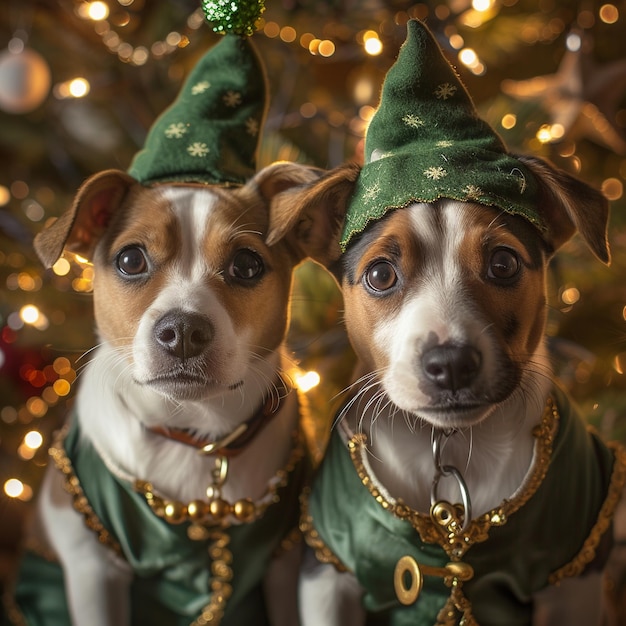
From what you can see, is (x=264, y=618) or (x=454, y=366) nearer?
(x=454, y=366)

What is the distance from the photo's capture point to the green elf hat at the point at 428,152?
1.11 meters

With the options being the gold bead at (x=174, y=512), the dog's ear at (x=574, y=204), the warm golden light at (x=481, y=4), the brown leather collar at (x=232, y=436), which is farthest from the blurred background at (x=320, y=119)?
the dog's ear at (x=574, y=204)

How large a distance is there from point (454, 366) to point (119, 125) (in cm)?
202

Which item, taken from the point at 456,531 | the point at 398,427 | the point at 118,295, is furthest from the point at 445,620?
the point at 118,295

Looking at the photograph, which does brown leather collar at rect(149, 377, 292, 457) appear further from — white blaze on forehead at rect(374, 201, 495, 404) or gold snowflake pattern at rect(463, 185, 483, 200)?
gold snowflake pattern at rect(463, 185, 483, 200)

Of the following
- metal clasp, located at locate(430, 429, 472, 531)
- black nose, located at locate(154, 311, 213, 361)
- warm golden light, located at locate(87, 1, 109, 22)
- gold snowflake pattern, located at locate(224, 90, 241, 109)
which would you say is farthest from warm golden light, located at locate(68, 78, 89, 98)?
metal clasp, located at locate(430, 429, 472, 531)

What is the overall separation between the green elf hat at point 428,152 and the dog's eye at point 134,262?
Result: 36 centimetres

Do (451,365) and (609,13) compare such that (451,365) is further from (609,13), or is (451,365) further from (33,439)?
(609,13)

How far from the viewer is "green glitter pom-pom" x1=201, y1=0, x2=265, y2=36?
1266mm

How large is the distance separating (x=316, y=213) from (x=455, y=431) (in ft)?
1.49

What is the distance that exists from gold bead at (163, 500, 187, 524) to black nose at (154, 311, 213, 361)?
30cm

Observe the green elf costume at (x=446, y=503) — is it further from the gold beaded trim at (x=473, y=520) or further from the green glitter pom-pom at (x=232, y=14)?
the green glitter pom-pom at (x=232, y=14)

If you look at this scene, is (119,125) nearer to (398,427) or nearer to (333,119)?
(333,119)

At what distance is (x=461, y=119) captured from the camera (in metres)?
1.17
